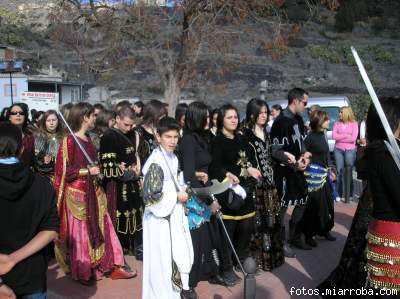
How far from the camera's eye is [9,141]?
2.63 meters

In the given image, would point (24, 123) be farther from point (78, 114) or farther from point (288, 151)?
point (288, 151)

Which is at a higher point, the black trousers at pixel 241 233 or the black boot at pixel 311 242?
the black trousers at pixel 241 233

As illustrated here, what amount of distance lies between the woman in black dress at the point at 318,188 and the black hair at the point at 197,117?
223cm

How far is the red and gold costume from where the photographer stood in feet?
16.9

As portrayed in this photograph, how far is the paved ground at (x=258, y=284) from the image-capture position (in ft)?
16.4

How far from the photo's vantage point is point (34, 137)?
6543mm

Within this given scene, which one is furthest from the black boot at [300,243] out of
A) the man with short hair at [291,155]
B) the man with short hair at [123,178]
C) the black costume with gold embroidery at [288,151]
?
the man with short hair at [123,178]

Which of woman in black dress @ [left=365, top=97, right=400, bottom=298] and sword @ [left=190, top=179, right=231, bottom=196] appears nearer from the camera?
woman in black dress @ [left=365, top=97, right=400, bottom=298]

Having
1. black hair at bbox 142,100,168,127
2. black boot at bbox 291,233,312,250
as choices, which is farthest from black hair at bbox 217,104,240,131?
black boot at bbox 291,233,312,250

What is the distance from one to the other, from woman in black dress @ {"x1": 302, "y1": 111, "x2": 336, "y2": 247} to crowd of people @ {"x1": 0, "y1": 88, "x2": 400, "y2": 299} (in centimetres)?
1

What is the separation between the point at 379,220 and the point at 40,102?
17.9m

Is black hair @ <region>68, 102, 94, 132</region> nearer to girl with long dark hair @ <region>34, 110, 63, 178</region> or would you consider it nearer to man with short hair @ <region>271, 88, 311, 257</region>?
girl with long dark hair @ <region>34, 110, 63, 178</region>

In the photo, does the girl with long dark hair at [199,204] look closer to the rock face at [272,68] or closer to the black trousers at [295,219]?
the black trousers at [295,219]

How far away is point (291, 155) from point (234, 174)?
908mm
